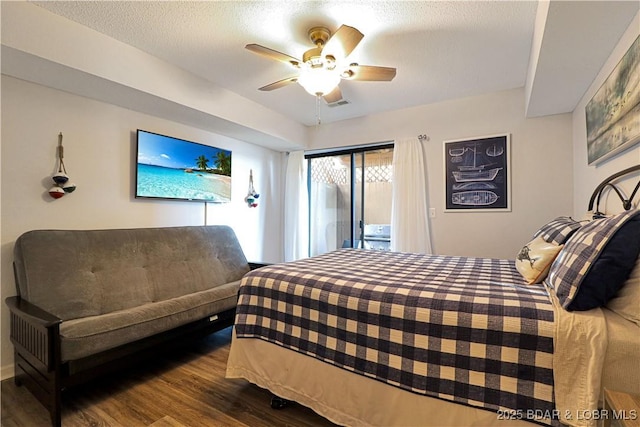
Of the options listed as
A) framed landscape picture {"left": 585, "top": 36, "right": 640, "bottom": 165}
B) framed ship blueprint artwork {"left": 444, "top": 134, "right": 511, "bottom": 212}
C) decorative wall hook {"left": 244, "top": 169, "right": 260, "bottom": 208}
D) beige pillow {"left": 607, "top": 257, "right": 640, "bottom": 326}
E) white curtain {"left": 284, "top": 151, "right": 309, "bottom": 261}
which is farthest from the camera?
white curtain {"left": 284, "top": 151, "right": 309, "bottom": 261}

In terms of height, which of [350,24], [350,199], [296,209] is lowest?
[296,209]

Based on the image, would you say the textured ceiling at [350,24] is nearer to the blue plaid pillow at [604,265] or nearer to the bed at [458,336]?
the blue plaid pillow at [604,265]

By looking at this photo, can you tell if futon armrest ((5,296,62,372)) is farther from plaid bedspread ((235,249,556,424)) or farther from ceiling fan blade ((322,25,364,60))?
ceiling fan blade ((322,25,364,60))

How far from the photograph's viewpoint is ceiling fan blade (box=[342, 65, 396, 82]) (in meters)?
2.09

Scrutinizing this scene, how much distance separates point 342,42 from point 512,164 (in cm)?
232

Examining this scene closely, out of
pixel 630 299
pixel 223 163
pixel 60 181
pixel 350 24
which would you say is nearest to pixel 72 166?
pixel 60 181

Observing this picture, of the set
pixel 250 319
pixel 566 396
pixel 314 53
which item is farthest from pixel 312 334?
pixel 314 53

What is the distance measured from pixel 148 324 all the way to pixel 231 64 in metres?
2.19

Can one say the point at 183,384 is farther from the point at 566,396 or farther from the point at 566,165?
the point at 566,165

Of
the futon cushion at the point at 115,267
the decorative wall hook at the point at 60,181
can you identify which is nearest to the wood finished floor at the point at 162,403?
the futon cushion at the point at 115,267

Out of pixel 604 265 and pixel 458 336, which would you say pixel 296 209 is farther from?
pixel 604 265

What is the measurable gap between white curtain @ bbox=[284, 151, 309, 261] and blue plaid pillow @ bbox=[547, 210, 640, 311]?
360 centimetres

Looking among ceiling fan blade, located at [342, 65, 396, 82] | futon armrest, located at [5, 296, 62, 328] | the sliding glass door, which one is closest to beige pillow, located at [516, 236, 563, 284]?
ceiling fan blade, located at [342, 65, 396, 82]

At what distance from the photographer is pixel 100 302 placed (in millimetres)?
2137
